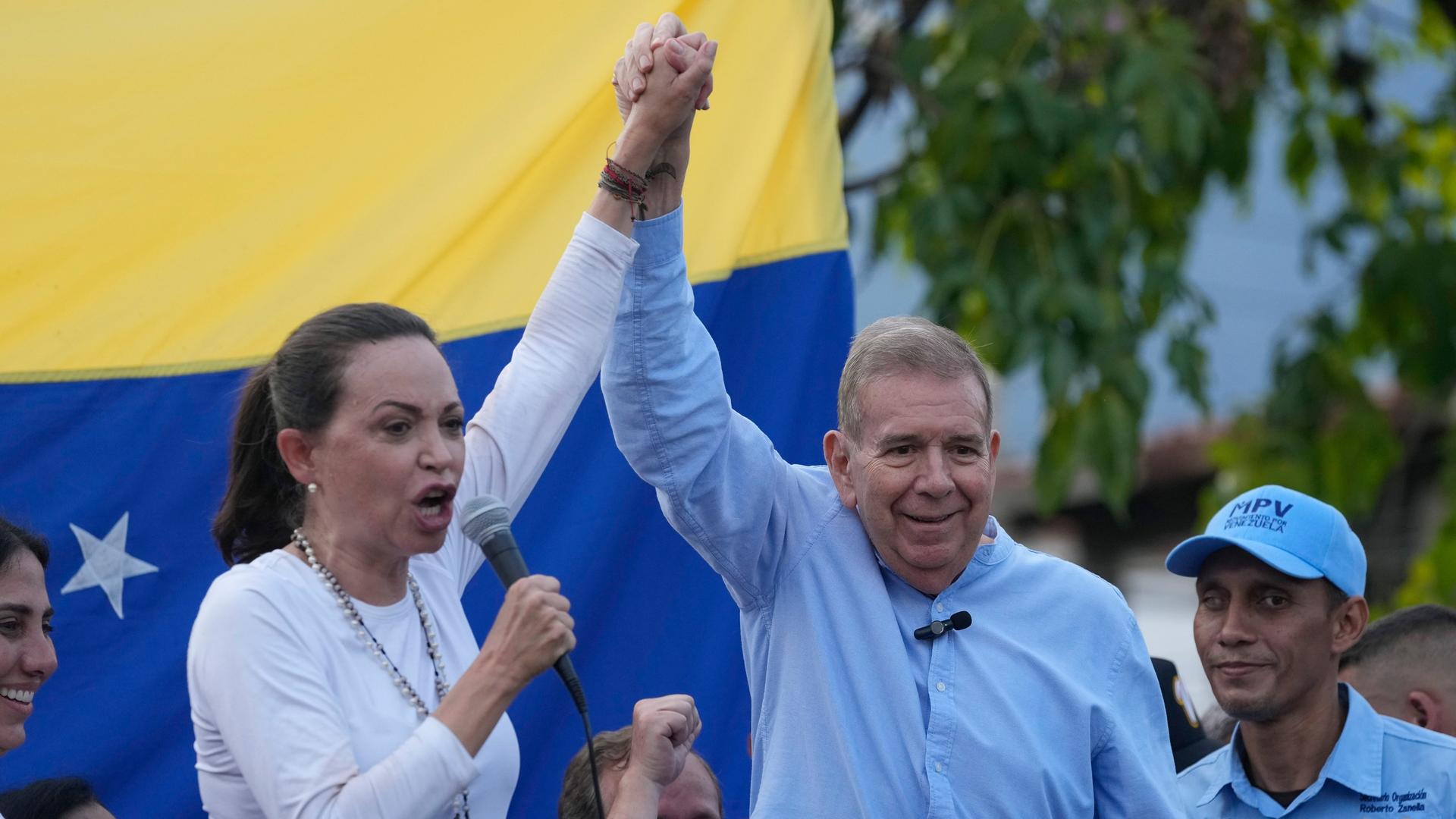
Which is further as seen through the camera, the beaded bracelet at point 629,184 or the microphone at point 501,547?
the beaded bracelet at point 629,184

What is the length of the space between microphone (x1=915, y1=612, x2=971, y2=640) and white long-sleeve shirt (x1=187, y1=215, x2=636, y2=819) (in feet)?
2.19

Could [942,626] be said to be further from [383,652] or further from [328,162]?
[328,162]

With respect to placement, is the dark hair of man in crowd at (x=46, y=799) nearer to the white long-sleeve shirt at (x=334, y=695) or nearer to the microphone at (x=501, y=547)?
the white long-sleeve shirt at (x=334, y=695)

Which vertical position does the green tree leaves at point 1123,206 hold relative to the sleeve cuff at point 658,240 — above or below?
above

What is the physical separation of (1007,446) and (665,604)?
15.1 m

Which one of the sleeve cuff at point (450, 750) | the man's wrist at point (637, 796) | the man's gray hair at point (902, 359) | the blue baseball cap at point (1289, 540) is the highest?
the man's gray hair at point (902, 359)

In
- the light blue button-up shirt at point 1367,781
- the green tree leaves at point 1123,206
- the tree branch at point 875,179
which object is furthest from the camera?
the tree branch at point 875,179

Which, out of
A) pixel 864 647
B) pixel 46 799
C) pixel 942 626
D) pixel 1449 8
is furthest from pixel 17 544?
pixel 1449 8

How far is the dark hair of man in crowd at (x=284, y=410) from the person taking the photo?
2.63 meters

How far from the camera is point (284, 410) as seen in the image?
267cm

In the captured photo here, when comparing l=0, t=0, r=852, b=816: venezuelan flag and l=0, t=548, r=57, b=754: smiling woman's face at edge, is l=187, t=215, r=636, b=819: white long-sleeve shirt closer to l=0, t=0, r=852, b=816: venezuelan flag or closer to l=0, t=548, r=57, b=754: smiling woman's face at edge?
l=0, t=548, r=57, b=754: smiling woman's face at edge

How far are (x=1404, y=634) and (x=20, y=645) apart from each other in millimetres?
2956

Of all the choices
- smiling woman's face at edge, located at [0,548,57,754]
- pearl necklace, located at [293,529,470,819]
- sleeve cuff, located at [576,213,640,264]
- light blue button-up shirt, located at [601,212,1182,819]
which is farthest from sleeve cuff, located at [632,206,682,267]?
smiling woman's face at edge, located at [0,548,57,754]

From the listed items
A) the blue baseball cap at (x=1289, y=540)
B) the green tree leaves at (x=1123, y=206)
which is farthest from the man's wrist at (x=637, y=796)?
the green tree leaves at (x=1123, y=206)
